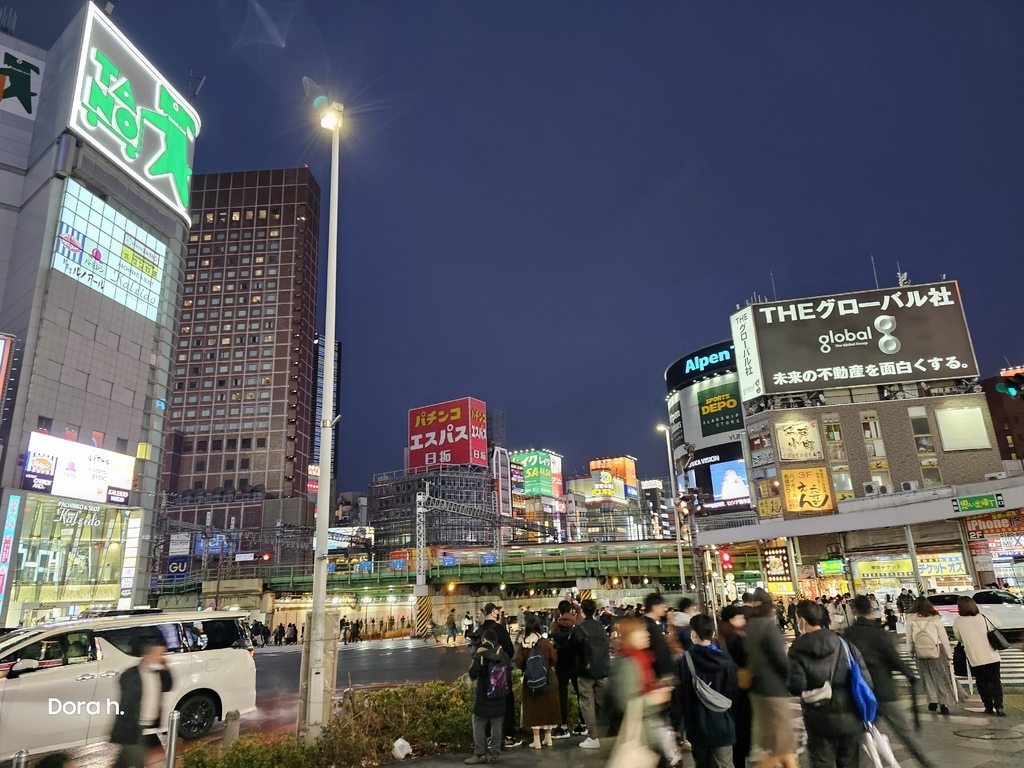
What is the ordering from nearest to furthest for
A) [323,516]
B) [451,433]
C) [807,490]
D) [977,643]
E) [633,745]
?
[633,745]
[977,643]
[323,516]
[807,490]
[451,433]

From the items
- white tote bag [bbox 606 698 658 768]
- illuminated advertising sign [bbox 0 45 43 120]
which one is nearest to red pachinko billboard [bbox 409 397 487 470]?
illuminated advertising sign [bbox 0 45 43 120]

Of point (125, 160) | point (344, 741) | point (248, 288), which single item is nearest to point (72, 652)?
point (344, 741)

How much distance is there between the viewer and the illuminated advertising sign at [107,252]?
103 feet

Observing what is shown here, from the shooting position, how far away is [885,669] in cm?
677

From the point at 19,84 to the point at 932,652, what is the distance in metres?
45.8

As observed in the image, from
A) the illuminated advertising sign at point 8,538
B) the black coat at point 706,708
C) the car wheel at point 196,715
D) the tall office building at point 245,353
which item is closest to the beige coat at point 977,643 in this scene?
the black coat at point 706,708

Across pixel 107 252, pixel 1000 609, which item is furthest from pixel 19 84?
pixel 1000 609

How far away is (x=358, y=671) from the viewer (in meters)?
21.2

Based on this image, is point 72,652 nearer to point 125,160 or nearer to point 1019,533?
point 125,160

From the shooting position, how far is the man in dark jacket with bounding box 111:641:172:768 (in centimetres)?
623

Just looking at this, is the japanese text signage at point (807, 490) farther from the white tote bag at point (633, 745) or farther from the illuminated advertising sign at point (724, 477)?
the white tote bag at point (633, 745)

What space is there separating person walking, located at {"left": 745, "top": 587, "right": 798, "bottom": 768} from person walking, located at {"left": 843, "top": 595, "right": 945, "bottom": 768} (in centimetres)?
150

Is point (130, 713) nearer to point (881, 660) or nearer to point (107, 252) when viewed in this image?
point (881, 660)

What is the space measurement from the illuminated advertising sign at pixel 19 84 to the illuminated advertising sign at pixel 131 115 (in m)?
3.70
